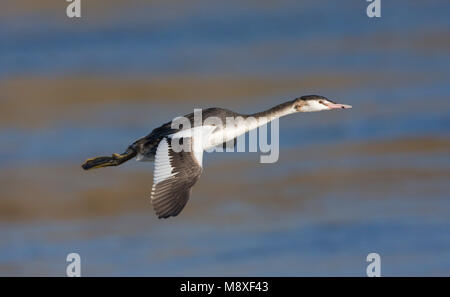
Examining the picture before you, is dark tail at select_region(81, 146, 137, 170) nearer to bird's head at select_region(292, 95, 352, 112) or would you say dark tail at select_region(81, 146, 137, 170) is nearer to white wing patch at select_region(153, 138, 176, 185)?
white wing patch at select_region(153, 138, 176, 185)

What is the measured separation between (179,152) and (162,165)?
0.34m

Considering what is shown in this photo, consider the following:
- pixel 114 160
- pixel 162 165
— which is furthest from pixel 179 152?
pixel 114 160

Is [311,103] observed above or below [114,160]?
above

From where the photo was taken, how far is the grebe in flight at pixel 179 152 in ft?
39.0

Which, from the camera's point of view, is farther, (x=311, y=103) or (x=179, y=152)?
(x=311, y=103)

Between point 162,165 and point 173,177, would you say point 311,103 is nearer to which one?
point 162,165

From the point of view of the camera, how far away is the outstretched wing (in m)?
11.8

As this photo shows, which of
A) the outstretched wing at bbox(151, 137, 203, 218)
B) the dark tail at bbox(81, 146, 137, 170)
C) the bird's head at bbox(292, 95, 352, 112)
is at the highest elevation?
the bird's head at bbox(292, 95, 352, 112)

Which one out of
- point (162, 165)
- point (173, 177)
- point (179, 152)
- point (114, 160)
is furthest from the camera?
point (114, 160)

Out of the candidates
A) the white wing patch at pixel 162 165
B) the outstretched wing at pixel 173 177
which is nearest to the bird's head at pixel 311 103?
the outstretched wing at pixel 173 177

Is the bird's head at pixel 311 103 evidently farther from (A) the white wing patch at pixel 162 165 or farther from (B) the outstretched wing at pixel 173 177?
(A) the white wing patch at pixel 162 165

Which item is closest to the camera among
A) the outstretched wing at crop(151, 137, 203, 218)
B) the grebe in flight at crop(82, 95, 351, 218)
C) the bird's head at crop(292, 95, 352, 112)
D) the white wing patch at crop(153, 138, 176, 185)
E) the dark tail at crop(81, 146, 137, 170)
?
the outstretched wing at crop(151, 137, 203, 218)

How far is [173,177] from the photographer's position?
1210cm

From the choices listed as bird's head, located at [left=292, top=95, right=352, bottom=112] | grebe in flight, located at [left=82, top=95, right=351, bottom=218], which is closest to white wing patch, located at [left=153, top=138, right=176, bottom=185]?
grebe in flight, located at [left=82, top=95, right=351, bottom=218]
